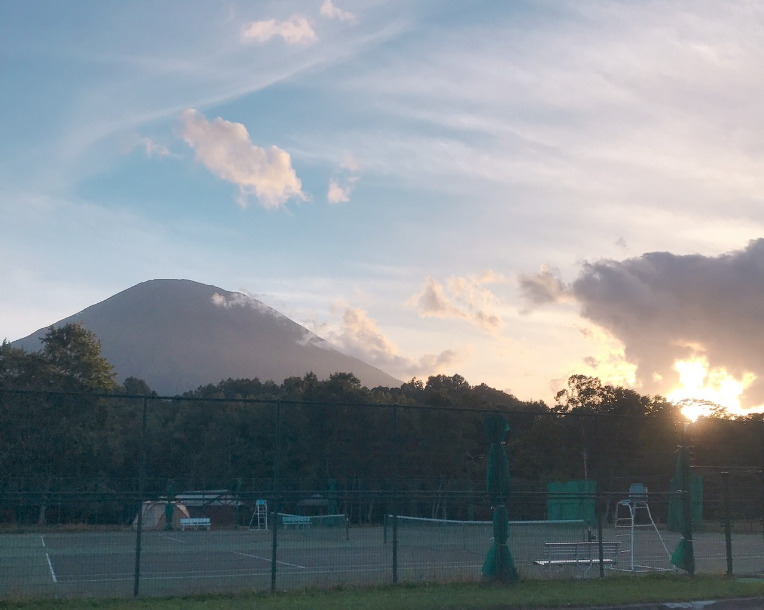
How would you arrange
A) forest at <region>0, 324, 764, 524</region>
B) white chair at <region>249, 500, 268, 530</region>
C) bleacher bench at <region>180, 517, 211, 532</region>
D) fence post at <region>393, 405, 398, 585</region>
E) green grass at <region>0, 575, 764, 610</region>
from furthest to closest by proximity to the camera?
white chair at <region>249, 500, 268, 530</region>
bleacher bench at <region>180, 517, 211, 532</region>
fence post at <region>393, 405, 398, 585</region>
forest at <region>0, 324, 764, 524</region>
green grass at <region>0, 575, 764, 610</region>

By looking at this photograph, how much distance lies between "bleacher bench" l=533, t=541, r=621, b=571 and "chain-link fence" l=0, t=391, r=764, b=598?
50 millimetres

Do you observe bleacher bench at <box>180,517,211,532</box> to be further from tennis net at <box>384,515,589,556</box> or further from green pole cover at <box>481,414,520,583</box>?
green pole cover at <box>481,414,520,583</box>

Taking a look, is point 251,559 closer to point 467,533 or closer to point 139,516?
point 467,533

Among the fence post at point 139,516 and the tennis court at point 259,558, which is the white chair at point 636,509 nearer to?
the tennis court at point 259,558

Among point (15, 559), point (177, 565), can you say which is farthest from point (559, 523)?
point (15, 559)

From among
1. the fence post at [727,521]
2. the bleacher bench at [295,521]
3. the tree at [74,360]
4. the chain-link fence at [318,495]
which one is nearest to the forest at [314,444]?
the chain-link fence at [318,495]

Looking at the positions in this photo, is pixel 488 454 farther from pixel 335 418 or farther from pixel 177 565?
pixel 177 565

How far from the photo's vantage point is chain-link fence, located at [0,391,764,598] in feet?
40.6

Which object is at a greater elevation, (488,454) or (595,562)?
(488,454)

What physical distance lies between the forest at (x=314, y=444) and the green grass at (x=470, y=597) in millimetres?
1875

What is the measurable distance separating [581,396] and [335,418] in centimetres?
1864

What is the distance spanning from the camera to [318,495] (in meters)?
14.2

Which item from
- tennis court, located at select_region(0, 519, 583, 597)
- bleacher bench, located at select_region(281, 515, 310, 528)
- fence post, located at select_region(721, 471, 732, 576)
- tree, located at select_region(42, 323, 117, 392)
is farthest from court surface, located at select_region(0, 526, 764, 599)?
tree, located at select_region(42, 323, 117, 392)

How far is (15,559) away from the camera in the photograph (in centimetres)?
1171
